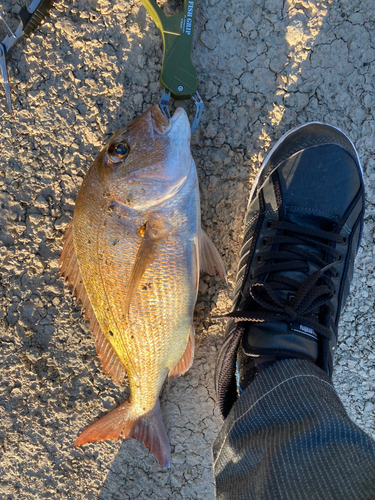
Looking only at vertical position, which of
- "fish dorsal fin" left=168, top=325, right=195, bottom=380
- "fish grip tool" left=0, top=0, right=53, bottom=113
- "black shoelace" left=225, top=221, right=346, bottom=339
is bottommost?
"fish dorsal fin" left=168, top=325, right=195, bottom=380

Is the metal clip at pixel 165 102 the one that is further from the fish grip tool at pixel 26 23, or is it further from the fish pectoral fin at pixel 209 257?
the fish grip tool at pixel 26 23

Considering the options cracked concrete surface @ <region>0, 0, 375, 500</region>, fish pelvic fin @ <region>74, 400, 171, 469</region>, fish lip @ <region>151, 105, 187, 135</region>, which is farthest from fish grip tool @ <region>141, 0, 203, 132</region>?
fish pelvic fin @ <region>74, 400, 171, 469</region>

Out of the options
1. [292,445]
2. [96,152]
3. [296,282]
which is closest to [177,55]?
[96,152]

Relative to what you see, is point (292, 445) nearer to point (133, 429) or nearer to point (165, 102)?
point (133, 429)

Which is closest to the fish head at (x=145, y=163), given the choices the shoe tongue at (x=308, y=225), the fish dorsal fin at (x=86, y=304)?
the fish dorsal fin at (x=86, y=304)

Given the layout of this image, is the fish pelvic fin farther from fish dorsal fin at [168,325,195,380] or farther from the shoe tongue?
the shoe tongue

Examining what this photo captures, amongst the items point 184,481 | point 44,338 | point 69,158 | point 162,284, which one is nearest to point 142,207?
point 162,284
